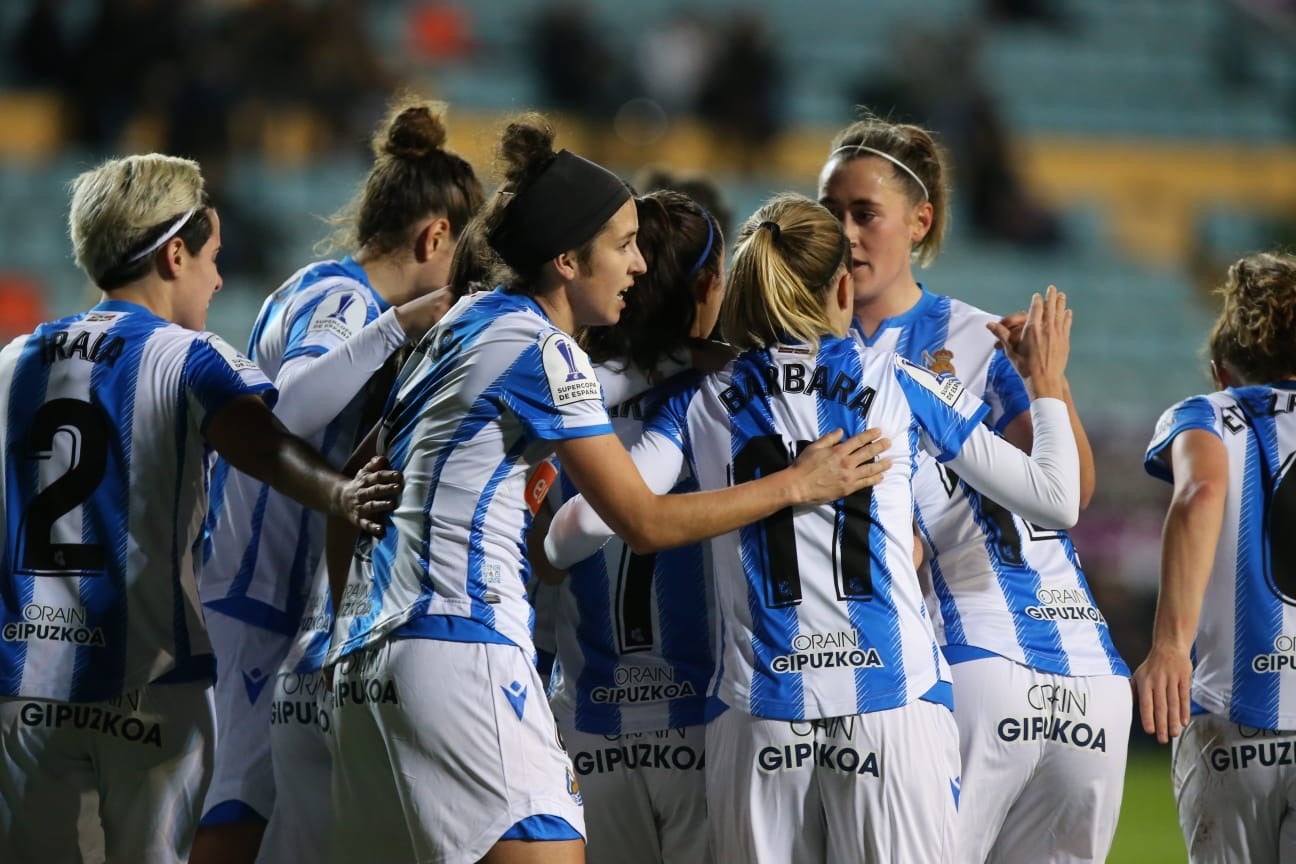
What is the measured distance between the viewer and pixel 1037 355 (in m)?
3.89

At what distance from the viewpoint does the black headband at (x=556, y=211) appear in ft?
11.2

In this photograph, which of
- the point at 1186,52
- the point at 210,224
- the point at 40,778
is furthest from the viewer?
the point at 1186,52

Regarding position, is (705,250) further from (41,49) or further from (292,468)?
(41,49)

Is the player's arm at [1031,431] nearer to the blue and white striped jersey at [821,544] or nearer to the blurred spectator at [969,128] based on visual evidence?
the blue and white striped jersey at [821,544]

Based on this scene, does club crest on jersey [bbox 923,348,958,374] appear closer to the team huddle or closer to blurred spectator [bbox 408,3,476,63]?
the team huddle

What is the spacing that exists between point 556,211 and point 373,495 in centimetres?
74

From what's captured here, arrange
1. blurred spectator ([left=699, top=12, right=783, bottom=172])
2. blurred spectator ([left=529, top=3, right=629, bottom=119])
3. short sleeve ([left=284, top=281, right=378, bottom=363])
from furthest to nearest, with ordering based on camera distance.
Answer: blurred spectator ([left=699, top=12, right=783, bottom=172]) < blurred spectator ([left=529, top=3, right=629, bottom=119]) < short sleeve ([left=284, top=281, right=378, bottom=363])

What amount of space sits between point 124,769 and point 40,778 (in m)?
0.19

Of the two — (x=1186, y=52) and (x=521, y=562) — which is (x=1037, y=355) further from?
(x=1186, y=52)

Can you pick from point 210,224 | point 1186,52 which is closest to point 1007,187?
point 1186,52

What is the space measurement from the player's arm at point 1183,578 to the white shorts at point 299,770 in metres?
2.14

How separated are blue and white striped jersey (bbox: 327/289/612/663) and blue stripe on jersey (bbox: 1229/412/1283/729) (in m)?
1.95

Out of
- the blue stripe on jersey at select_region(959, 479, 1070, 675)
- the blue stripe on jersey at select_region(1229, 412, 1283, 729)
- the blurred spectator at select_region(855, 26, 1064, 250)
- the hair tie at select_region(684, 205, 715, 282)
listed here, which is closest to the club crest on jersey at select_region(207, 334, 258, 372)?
the hair tie at select_region(684, 205, 715, 282)

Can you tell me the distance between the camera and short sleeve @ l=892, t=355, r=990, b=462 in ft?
12.1
